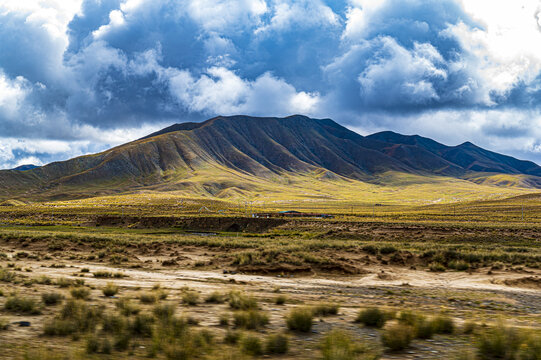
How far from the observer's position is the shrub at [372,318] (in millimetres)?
10352

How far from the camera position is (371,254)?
32.3 m

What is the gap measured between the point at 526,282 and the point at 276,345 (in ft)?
70.0

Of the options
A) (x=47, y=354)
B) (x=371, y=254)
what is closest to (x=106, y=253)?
(x=371, y=254)

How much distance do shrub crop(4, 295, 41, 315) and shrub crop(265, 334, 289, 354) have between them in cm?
698

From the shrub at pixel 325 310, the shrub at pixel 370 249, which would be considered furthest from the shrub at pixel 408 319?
the shrub at pixel 370 249

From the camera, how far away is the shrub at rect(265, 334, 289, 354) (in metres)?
7.66

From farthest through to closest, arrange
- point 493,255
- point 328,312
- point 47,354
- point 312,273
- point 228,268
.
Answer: point 493,255 < point 228,268 < point 312,273 < point 328,312 < point 47,354

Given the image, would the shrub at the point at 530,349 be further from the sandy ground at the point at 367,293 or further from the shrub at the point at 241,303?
the shrub at the point at 241,303

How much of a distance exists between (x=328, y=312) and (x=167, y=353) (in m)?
6.31

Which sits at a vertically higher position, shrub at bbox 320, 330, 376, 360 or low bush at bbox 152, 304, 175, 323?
shrub at bbox 320, 330, 376, 360

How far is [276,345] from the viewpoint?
7.76 metres

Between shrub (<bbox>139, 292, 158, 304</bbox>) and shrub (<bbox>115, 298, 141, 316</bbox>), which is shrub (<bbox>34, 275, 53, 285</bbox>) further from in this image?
shrub (<bbox>115, 298, 141, 316</bbox>)

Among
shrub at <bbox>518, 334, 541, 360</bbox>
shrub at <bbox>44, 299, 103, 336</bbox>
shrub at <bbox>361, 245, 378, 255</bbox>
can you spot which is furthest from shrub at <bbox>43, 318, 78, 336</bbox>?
shrub at <bbox>361, 245, 378, 255</bbox>

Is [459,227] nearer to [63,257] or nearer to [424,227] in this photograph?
[424,227]
